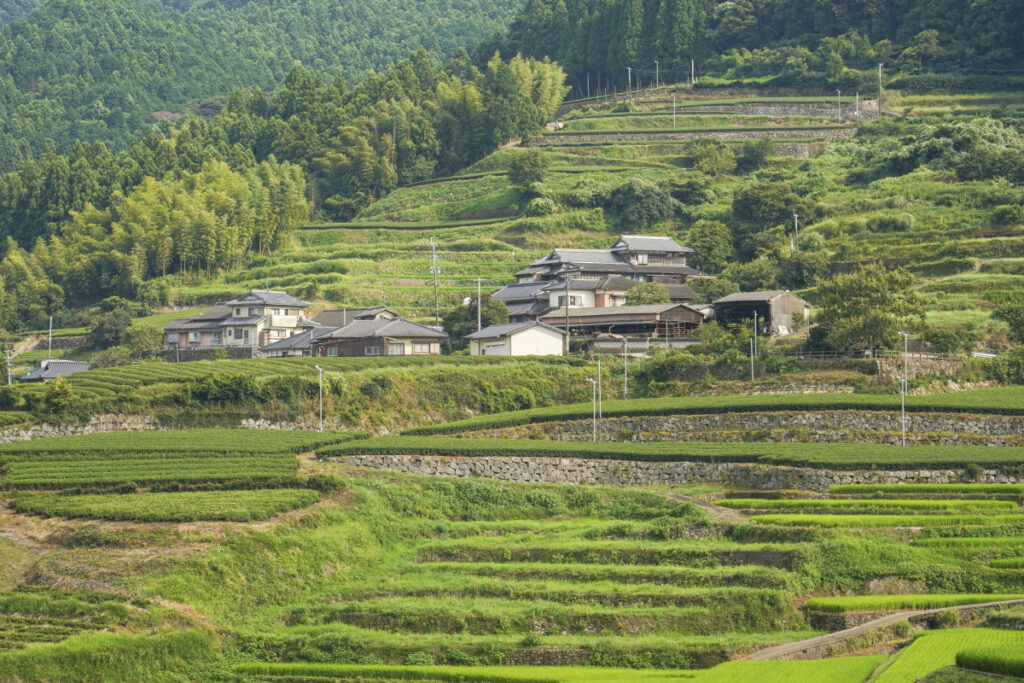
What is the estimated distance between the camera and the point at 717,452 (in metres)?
43.2

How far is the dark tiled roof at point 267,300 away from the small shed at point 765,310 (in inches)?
1009

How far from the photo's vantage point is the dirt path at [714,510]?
36.0 meters

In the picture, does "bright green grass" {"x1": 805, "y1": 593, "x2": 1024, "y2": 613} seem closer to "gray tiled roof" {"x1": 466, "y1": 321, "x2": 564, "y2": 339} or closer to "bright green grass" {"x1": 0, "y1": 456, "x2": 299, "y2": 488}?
"bright green grass" {"x1": 0, "y1": 456, "x2": 299, "y2": 488}

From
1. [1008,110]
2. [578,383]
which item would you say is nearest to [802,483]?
[578,383]

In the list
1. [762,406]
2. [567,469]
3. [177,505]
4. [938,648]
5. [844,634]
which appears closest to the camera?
[938,648]

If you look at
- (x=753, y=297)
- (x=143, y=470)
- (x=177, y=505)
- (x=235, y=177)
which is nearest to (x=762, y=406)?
(x=753, y=297)

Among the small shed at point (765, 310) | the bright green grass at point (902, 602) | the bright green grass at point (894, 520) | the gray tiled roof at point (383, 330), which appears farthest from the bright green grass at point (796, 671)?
the gray tiled roof at point (383, 330)

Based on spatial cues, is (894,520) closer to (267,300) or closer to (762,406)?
(762,406)

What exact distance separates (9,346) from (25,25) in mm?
130582

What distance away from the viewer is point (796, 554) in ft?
103

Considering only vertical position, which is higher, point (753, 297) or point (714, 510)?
point (753, 297)

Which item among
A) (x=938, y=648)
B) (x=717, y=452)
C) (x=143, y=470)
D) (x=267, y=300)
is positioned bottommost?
(x=938, y=648)

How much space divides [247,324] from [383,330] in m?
14.3

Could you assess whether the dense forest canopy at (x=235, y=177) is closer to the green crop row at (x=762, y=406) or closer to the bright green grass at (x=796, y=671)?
the green crop row at (x=762, y=406)
